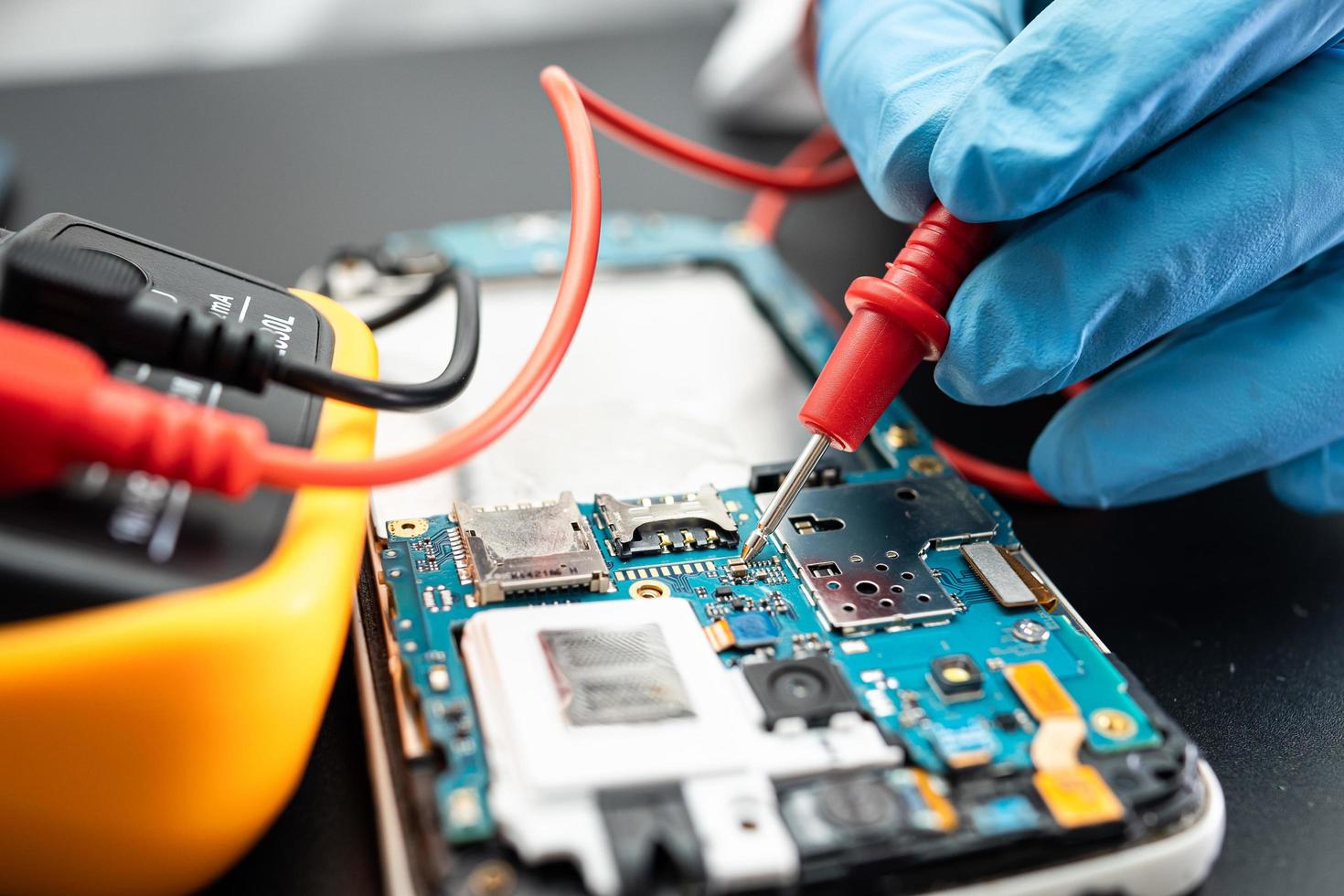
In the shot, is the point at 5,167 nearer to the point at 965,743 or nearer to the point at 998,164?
the point at 998,164

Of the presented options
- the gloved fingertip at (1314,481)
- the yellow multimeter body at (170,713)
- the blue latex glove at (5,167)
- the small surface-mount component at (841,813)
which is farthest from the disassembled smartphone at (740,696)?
the blue latex glove at (5,167)

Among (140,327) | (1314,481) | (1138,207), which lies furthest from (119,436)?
(1314,481)

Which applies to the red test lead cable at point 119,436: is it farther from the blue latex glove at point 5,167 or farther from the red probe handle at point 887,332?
the blue latex glove at point 5,167

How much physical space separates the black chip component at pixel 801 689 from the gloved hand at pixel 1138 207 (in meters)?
0.30

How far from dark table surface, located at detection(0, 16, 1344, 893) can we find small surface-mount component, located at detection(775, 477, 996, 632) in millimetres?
178

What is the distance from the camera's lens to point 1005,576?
98cm

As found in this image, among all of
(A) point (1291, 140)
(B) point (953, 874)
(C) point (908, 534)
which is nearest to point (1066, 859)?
(B) point (953, 874)

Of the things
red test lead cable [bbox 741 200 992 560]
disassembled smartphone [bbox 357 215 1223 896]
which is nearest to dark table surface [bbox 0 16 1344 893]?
disassembled smartphone [bbox 357 215 1223 896]

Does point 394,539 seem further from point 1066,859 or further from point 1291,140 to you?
point 1291,140

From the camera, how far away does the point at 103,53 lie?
6.77 ft

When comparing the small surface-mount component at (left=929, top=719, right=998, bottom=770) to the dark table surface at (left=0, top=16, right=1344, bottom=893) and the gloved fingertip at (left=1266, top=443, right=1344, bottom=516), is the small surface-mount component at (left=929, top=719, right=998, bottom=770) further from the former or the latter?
the gloved fingertip at (left=1266, top=443, right=1344, bottom=516)

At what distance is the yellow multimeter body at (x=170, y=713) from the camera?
25.5 inches

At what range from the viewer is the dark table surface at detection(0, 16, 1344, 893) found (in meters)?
0.92

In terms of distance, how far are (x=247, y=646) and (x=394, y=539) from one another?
292 millimetres
